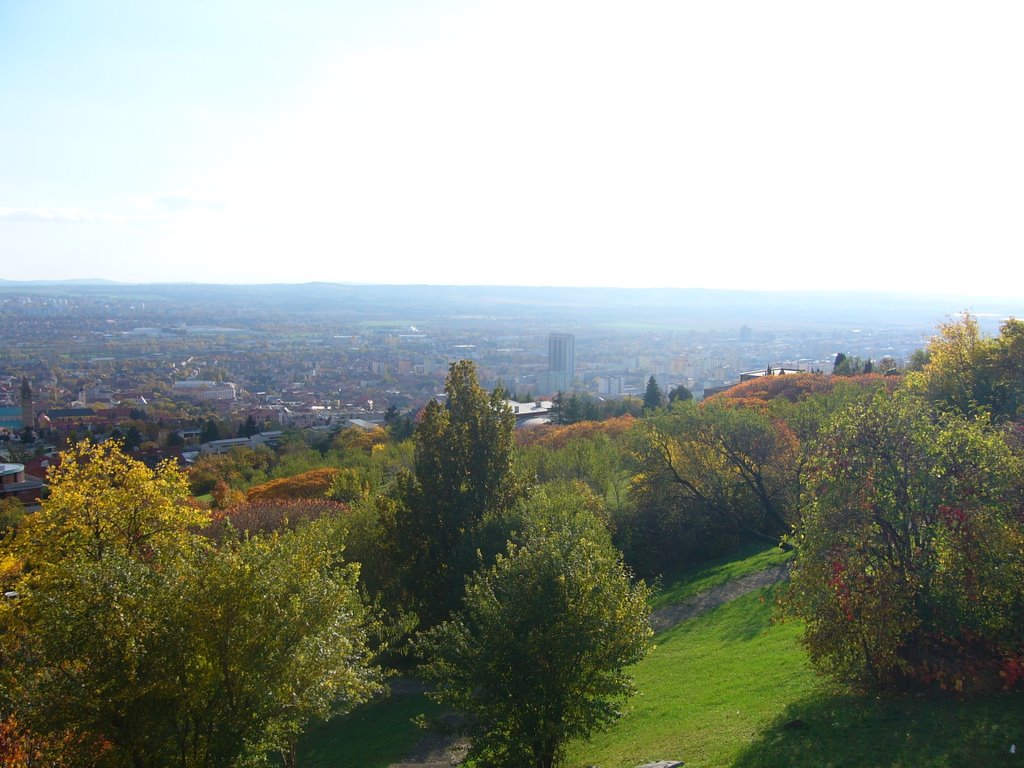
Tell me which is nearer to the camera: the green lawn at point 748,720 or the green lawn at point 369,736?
the green lawn at point 748,720

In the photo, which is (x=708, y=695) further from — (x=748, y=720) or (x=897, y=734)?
(x=897, y=734)

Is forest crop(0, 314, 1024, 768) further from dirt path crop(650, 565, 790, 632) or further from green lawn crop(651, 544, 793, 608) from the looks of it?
green lawn crop(651, 544, 793, 608)

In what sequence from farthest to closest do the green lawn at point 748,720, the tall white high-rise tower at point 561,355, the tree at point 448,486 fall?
the tall white high-rise tower at point 561,355
the tree at point 448,486
the green lawn at point 748,720

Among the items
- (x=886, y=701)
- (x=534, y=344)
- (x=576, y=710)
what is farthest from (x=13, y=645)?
(x=534, y=344)

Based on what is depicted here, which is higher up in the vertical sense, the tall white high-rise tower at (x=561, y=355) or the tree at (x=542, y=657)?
the tree at (x=542, y=657)

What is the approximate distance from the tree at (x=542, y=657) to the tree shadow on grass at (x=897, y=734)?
2293 millimetres

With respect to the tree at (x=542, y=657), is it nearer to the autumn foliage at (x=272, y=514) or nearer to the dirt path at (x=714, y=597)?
the dirt path at (x=714, y=597)

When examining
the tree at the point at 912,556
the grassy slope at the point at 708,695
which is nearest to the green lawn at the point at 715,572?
the grassy slope at the point at 708,695

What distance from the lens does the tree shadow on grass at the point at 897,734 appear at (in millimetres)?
10156

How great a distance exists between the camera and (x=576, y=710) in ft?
39.0

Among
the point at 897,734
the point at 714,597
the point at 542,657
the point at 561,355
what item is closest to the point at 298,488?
the point at 714,597

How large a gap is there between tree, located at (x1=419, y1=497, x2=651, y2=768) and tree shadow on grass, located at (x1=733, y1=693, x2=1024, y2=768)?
229cm

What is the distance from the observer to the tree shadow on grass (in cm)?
1016

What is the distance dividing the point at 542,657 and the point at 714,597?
44.0 feet
